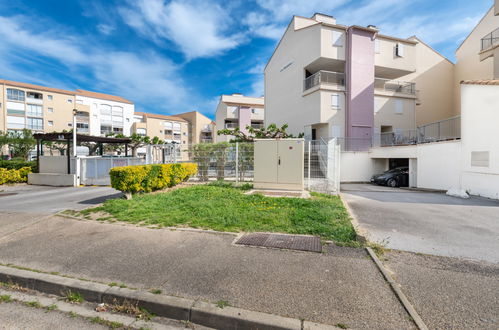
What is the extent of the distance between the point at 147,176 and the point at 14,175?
10997 mm

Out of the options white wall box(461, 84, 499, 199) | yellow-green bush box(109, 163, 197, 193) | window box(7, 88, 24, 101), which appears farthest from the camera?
window box(7, 88, 24, 101)

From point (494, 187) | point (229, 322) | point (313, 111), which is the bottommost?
point (229, 322)

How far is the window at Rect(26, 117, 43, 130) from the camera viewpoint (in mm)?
41094

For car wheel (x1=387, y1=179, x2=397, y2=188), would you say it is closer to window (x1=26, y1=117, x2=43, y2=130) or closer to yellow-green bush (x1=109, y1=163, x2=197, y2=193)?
yellow-green bush (x1=109, y1=163, x2=197, y2=193)

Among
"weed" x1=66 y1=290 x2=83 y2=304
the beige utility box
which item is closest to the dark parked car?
the beige utility box

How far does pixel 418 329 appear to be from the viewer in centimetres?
213

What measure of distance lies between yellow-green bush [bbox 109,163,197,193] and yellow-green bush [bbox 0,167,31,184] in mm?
10543

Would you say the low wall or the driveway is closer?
the driveway

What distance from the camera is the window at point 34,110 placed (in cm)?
4109

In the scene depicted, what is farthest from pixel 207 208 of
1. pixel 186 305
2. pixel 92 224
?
pixel 186 305

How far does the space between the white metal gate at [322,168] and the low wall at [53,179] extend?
40.8 feet

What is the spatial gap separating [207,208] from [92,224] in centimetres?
265

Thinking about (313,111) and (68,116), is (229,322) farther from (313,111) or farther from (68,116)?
(68,116)

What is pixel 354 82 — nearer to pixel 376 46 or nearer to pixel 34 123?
pixel 376 46
